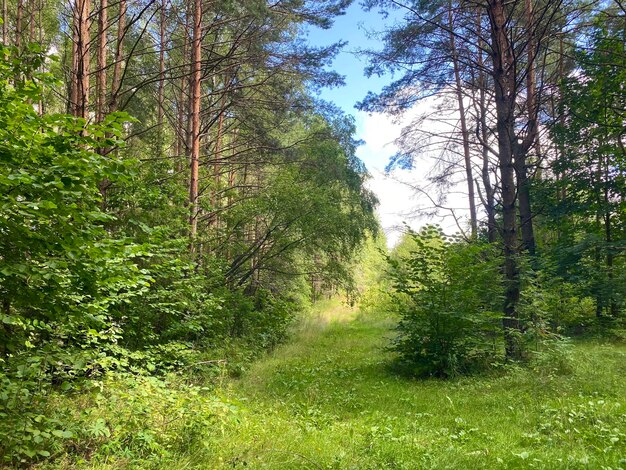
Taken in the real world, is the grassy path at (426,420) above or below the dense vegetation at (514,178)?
below

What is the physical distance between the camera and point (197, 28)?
9.32 m

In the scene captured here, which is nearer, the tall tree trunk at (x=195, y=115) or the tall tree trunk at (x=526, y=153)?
the tall tree trunk at (x=195, y=115)

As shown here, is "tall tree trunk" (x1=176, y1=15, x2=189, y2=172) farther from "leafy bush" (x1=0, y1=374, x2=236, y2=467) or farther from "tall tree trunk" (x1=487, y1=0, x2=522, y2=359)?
"tall tree trunk" (x1=487, y1=0, x2=522, y2=359)

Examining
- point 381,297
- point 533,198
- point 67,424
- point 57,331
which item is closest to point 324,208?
point 533,198

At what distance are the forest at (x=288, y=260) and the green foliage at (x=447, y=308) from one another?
0.05 meters

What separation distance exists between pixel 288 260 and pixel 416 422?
10197mm

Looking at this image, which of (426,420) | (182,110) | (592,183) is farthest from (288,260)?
(592,183)

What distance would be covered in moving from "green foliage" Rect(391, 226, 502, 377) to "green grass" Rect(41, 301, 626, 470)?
64 cm

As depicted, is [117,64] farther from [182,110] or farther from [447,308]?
[447,308]

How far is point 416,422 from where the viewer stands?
5012mm

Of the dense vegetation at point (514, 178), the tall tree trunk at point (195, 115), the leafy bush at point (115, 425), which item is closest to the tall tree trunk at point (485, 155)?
the dense vegetation at point (514, 178)

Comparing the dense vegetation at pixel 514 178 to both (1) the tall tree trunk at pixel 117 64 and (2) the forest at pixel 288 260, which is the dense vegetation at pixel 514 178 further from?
(1) the tall tree trunk at pixel 117 64

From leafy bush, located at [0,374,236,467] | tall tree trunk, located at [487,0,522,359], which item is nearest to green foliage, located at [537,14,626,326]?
tall tree trunk, located at [487,0,522,359]

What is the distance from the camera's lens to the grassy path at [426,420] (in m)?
3.62
